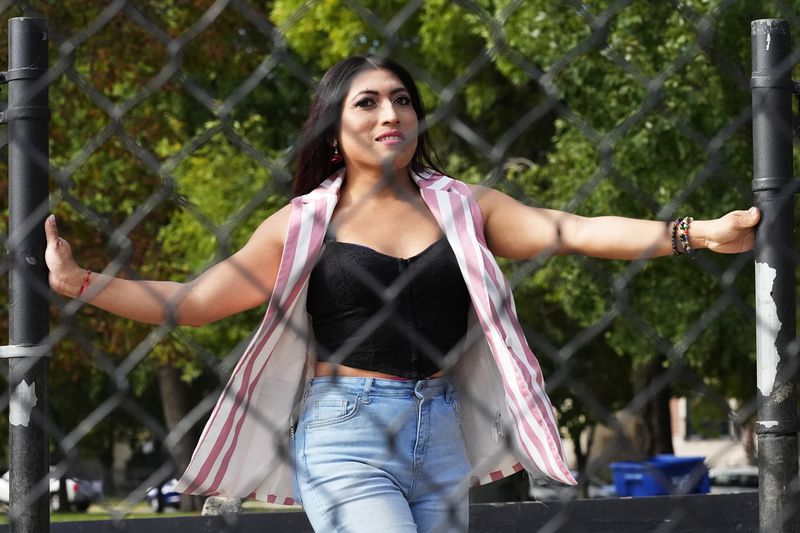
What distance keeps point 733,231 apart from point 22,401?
45.2 inches

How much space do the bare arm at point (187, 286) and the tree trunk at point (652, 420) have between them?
13.3m

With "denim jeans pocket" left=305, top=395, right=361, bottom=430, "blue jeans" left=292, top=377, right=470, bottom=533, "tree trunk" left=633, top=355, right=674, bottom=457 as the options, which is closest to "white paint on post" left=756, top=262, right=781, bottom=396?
"blue jeans" left=292, top=377, right=470, bottom=533

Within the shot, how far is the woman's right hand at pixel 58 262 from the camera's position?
6.13ft

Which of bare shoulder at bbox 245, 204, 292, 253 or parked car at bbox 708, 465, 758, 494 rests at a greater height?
bare shoulder at bbox 245, 204, 292, 253

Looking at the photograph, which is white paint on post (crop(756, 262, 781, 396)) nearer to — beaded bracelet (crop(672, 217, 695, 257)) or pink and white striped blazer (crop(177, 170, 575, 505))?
beaded bracelet (crop(672, 217, 695, 257))

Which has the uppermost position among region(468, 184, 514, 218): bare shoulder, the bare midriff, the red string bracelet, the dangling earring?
the dangling earring

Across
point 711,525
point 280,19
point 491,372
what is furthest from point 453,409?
point 280,19

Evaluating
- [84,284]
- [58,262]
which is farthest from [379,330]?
[58,262]

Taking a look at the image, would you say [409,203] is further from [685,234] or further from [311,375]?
[685,234]

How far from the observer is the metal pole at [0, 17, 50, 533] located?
1.84 metres

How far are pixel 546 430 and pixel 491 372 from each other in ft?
1.03

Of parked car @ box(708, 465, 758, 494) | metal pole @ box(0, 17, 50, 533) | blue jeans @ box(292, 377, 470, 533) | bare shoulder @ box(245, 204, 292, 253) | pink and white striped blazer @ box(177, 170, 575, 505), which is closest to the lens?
metal pole @ box(0, 17, 50, 533)

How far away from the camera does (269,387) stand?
103 inches

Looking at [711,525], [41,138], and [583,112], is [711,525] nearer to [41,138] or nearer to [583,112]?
[41,138]
